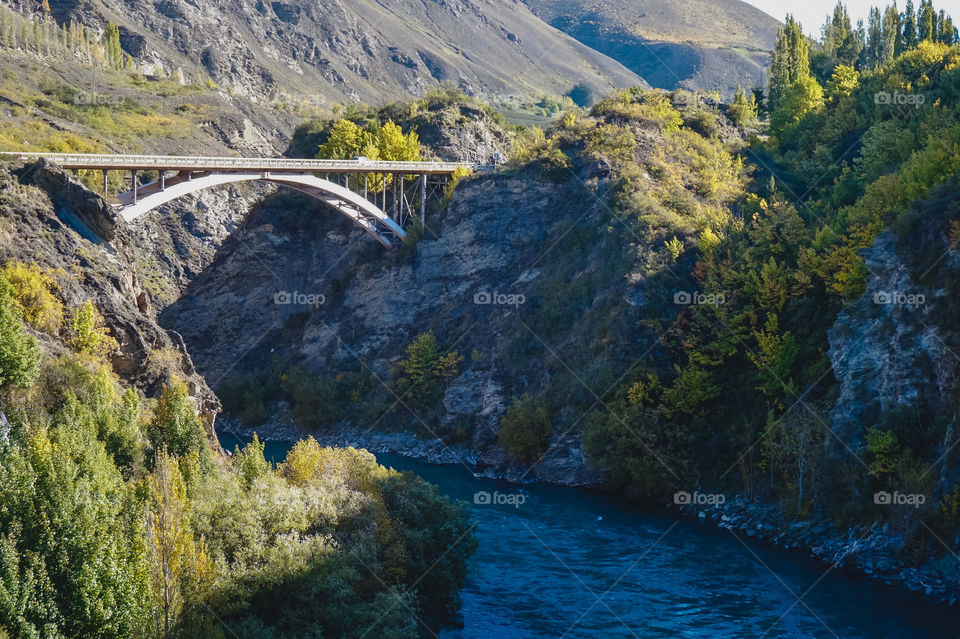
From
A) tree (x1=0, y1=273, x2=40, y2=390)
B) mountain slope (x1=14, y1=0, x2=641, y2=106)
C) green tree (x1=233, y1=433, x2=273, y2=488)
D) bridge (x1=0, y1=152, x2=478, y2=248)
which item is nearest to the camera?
tree (x1=0, y1=273, x2=40, y2=390)

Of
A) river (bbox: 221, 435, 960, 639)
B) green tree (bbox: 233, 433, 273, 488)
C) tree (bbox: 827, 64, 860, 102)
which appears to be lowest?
river (bbox: 221, 435, 960, 639)

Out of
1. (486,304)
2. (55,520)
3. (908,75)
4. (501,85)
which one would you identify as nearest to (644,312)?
(486,304)

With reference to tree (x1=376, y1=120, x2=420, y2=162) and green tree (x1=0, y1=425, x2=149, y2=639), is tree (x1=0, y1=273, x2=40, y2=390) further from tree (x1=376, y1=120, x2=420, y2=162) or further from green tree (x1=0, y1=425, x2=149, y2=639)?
tree (x1=376, y1=120, x2=420, y2=162)

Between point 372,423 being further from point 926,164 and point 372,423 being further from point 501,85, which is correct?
point 501,85

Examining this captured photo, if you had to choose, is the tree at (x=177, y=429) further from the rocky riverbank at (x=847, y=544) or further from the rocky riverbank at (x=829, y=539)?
the rocky riverbank at (x=847, y=544)

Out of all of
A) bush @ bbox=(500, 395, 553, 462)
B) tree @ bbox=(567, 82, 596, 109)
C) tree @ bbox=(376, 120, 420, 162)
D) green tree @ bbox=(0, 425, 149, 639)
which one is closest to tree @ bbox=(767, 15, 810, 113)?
tree @ bbox=(376, 120, 420, 162)

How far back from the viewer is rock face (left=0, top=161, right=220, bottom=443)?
3619 cm

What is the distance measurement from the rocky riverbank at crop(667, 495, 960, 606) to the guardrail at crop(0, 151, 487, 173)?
2914 cm

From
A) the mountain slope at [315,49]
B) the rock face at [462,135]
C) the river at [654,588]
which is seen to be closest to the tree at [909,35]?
the rock face at [462,135]

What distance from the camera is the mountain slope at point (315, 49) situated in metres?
124

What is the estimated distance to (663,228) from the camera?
56.0 m

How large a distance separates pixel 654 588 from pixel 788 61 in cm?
6290

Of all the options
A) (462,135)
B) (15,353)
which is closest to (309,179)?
(462,135)

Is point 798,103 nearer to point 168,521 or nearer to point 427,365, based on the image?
point 427,365
